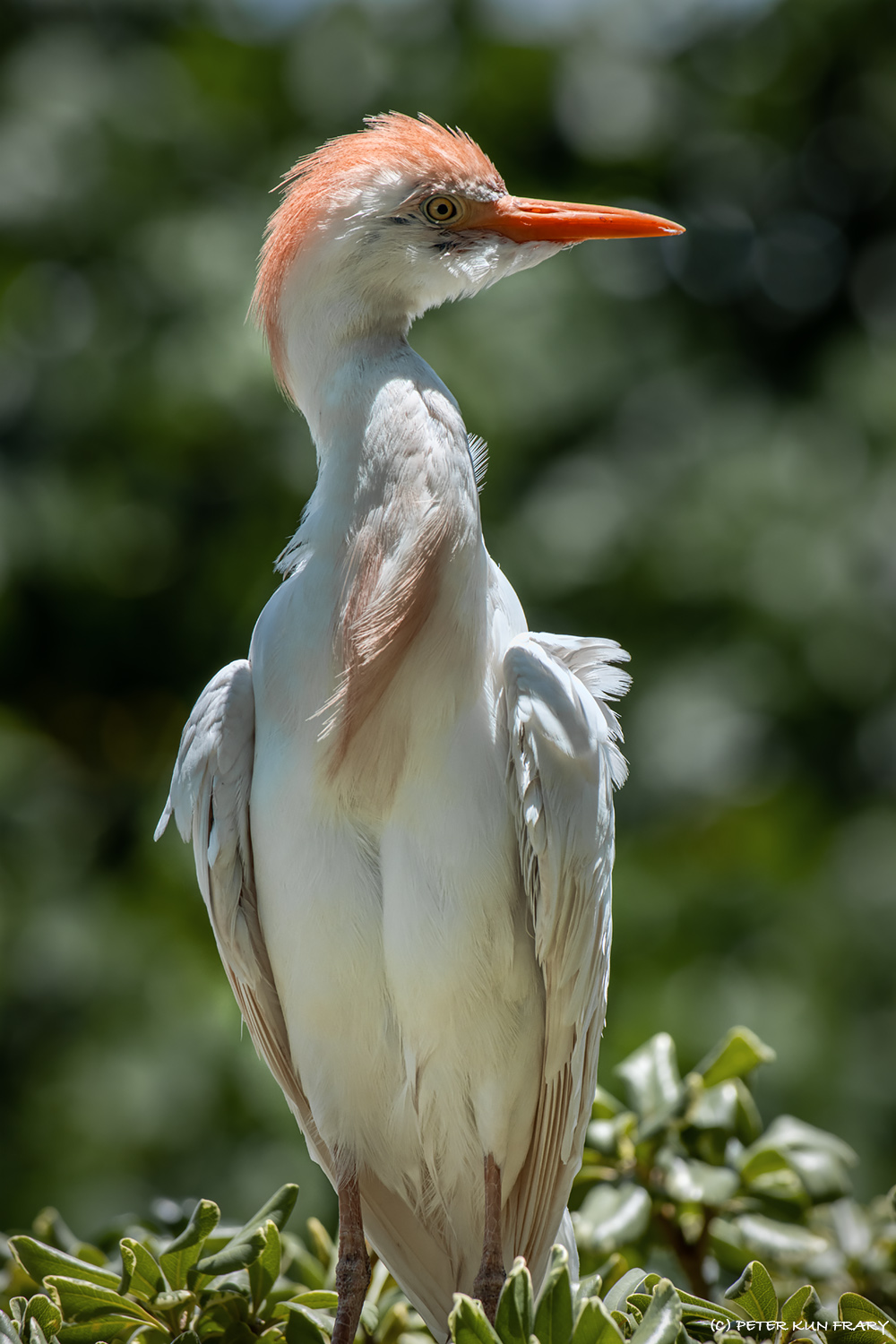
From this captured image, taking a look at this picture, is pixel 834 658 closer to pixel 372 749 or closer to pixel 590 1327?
pixel 372 749

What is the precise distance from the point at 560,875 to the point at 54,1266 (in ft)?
2.23

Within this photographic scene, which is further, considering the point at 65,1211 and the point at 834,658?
the point at 834,658

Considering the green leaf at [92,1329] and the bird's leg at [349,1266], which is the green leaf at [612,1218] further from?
the green leaf at [92,1329]

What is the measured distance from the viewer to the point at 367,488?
1.44 m

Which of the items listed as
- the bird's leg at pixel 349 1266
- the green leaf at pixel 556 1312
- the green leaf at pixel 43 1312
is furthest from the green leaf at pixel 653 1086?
the green leaf at pixel 43 1312

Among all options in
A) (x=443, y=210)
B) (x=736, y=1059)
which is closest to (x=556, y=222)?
(x=443, y=210)

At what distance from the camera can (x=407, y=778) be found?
1408 millimetres

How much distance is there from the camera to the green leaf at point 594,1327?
41.0 inches

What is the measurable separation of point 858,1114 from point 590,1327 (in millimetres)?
2601

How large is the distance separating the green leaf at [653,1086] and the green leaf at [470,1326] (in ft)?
2.19

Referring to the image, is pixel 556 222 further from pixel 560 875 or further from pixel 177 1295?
pixel 177 1295

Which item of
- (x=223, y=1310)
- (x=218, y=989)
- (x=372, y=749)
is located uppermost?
(x=372, y=749)

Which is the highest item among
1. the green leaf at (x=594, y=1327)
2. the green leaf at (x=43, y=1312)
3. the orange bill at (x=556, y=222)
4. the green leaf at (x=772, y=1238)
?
the orange bill at (x=556, y=222)

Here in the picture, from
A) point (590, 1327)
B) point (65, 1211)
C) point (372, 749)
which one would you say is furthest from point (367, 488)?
point (65, 1211)
